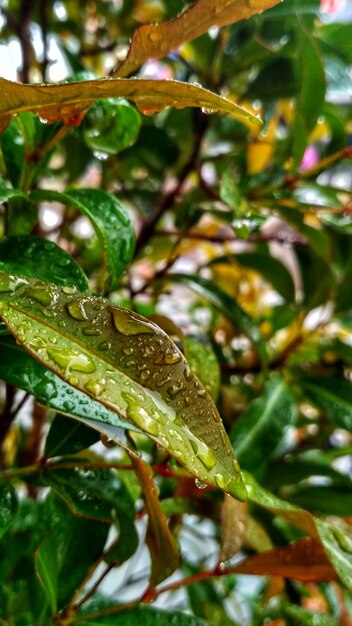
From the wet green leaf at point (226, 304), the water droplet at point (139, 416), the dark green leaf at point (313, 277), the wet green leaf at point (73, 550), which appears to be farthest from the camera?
the dark green leaf at point (313, 277)

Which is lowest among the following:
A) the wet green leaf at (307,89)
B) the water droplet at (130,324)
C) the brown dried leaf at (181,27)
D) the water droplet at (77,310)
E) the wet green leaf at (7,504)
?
the wet green leaf at (7,504)

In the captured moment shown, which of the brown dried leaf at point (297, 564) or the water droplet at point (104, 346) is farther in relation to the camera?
the brown dried leaf at point (297, 564)

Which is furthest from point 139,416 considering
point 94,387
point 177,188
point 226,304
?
point 177,188

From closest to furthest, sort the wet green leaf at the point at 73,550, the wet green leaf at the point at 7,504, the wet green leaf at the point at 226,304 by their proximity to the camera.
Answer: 1. the wet green leaf at the point at 7,504
2. the wet green leaf at the point at 73,550
3. the wet green leaf at the point at 226,304

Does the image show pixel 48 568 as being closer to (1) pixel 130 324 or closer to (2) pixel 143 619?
(2) pixel 143 619

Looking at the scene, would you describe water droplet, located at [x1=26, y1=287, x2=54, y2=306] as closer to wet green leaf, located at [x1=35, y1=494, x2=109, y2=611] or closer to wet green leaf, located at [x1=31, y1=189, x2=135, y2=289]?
wet green leaf, located at [x1=31, y1=189, x2=135, y2=289]

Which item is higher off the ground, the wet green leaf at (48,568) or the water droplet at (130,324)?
the water droplet at (130,324)

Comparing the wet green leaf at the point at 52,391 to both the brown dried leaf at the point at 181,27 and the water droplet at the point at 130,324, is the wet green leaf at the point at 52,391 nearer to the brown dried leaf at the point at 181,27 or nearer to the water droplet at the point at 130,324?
the water droplet at the point at 130,324

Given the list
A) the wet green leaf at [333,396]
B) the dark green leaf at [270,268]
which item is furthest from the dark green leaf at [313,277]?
the wet green leaf at [333,396]
